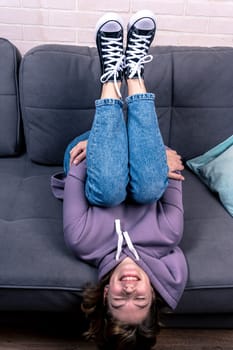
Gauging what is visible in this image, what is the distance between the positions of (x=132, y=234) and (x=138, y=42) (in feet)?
2.14

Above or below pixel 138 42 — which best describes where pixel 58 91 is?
below

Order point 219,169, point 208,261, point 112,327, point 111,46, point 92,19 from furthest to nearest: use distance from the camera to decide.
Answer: point 92,19 < point 219,169 < point 111,46 < point 208,261 < point 112,327

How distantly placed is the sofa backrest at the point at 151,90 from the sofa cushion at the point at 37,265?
1.30 feet

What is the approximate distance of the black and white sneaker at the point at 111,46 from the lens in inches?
56.2

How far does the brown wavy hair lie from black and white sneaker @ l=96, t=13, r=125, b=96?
26.2 inches

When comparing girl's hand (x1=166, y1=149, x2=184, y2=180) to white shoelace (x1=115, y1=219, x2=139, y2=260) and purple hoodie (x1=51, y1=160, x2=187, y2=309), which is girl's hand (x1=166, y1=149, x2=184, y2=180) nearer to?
purple hoodie (x1=51, y1=160, x2=187, y2=309)

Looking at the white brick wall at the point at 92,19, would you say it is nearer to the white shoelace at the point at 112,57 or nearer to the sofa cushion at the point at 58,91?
the sofa cushion at the point at 58,91

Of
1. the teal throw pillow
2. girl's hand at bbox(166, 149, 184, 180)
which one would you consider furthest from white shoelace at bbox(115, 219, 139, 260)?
the teal throw pillow

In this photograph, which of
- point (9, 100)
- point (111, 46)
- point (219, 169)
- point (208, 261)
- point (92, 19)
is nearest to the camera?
point (208, 261)

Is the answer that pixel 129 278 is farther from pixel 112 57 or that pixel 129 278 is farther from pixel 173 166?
pixel 112 57

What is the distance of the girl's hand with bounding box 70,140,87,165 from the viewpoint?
4.90ft

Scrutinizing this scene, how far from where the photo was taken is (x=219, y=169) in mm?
1619

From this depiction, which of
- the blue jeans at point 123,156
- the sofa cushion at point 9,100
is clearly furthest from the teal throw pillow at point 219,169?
the sofa cushion at point 9,100

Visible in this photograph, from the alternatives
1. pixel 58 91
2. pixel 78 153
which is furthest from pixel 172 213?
pixel 58 91
